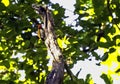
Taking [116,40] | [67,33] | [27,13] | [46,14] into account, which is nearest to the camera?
[46,14]

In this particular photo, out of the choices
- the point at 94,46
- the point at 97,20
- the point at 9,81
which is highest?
the point at 97,20

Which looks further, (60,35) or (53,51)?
(60,35)

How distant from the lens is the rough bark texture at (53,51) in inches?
112

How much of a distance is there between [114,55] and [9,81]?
2.25m

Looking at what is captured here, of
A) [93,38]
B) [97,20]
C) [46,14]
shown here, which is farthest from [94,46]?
[46,14]

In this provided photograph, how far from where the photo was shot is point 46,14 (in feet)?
11.5

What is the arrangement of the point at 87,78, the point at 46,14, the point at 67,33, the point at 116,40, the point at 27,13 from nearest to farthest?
the point at 46,14
the point at 87,78
the point at 116,40
the point at 27,13
the point at 67,33

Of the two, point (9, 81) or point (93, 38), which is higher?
point (93, 38)

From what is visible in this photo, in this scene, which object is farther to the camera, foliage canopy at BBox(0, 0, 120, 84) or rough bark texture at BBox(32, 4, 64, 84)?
foliage canopy at BBox(0, 0, 120, 84)

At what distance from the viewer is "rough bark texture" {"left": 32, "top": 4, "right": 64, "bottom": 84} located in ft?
9.32

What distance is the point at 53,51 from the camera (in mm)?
3121

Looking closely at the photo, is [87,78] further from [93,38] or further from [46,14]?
[46,14]

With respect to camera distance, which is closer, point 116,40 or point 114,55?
point 116,40

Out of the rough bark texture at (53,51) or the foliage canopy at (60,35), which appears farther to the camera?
the foliage canopy at (60,35)
